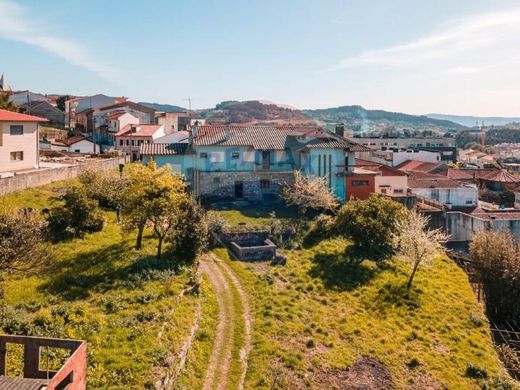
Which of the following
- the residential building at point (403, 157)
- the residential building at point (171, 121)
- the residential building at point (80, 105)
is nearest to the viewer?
the residential building at point (403, 157)

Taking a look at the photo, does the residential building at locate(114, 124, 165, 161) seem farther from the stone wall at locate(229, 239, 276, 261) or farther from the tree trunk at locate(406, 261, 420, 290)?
the tree trunk at locate(406, 261, 420, 290)

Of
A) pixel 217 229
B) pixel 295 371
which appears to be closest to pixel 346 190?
pixel 217 229

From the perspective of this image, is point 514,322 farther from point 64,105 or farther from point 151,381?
point 64,105

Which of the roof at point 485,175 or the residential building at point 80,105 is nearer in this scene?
the roof at point 485,175

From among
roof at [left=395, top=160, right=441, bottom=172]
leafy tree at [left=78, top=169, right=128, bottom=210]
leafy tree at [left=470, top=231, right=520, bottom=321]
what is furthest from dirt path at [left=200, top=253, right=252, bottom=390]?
roof at [left=395, top=160, right=441, bottom=172]

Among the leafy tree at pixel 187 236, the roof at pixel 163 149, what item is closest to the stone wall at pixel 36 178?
the roof at pixel 163 149

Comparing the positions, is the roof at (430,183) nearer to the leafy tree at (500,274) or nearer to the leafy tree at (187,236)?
the leafy tree at (500,274)

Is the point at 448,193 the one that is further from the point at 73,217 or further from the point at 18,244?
the point at 18,244
